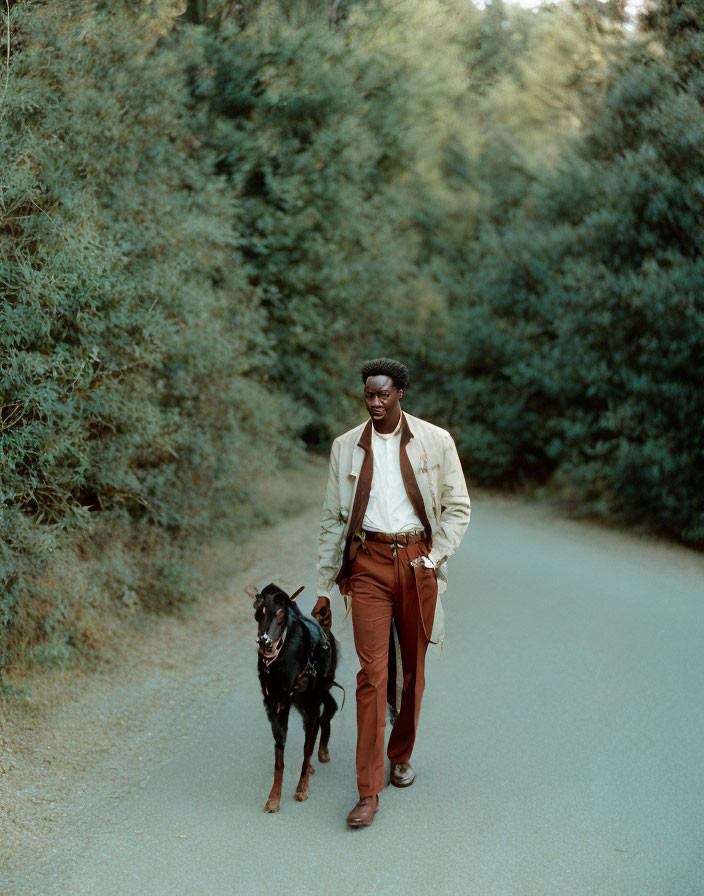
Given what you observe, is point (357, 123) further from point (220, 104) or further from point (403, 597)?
point (403, 597)

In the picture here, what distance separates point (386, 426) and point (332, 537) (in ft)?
2.26

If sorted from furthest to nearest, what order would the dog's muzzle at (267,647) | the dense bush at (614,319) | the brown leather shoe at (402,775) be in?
1. the dense bush at (614,319)
2. the brown leather shoe at (402,775)
3. the dog's muzzle at (267,647)

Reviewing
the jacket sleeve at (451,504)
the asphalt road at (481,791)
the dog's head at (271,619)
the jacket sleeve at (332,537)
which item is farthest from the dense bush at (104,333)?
the jacket sleeve at (451,504)

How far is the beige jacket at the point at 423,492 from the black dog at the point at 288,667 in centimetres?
27

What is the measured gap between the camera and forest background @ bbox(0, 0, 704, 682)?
7.18 metres

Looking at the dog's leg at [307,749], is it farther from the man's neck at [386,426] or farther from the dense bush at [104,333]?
the dense bush at [104,333]

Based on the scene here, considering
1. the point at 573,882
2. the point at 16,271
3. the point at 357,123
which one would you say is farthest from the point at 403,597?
the point at 357,123

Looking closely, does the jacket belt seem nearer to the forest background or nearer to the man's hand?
the man's hand

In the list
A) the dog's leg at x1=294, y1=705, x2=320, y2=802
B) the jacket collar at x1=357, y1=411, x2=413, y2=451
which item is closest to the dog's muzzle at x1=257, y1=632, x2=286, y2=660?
the dog's leg at x1=294, y1=705, x2=320, y2=802

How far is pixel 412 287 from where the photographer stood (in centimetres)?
2091

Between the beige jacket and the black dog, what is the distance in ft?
0.90

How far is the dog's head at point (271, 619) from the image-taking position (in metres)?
4.89

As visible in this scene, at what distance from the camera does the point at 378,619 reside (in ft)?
16.7

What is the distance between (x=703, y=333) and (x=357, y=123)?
344 inches
